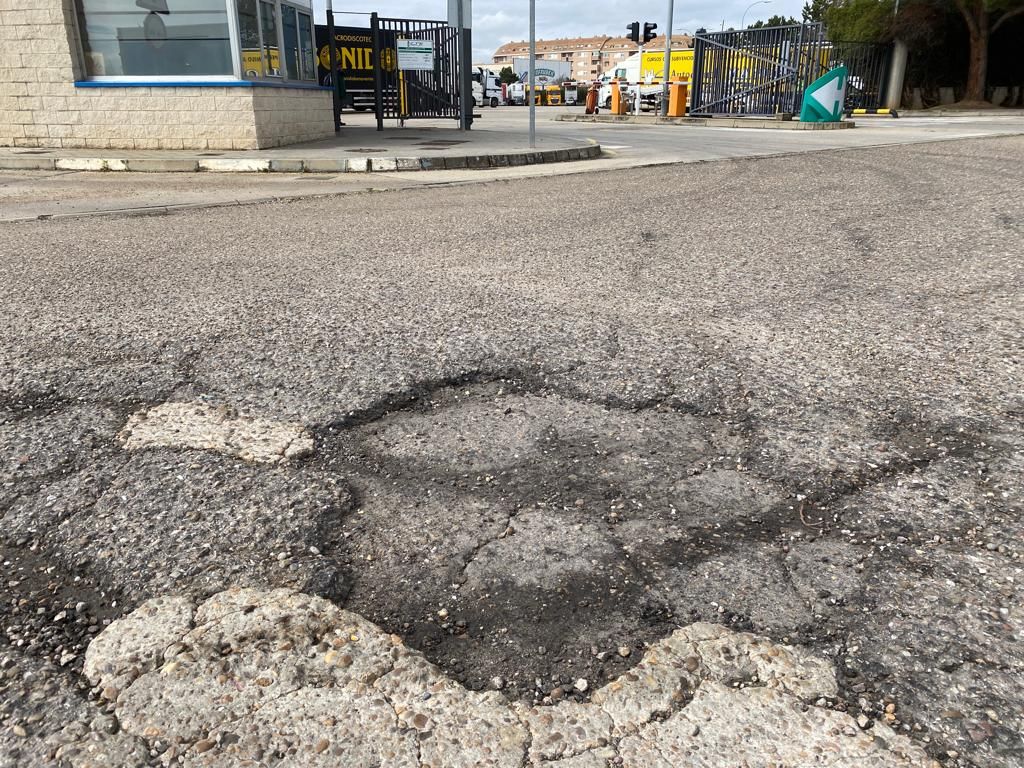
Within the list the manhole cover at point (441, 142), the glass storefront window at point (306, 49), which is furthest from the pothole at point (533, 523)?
the glass storefront window at point (306, 49)

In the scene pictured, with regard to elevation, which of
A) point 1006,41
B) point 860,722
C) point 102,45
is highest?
point 1006,41

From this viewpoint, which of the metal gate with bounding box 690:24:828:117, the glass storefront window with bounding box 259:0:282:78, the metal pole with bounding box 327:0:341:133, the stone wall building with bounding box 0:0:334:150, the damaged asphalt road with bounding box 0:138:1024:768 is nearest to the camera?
the damaged asphalt road with bounding box 0:138:1024:768

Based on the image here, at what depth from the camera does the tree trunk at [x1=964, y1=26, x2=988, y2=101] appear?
35.4 metres

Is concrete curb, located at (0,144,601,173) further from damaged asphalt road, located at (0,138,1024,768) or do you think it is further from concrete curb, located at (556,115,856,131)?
concrete curb, located at (556,115,856,131)

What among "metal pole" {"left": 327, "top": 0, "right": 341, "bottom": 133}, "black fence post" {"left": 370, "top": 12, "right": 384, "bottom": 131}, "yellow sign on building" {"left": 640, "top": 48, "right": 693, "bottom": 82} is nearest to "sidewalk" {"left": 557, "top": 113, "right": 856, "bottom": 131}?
"black fence post" {"left": 370, "top": 12, "right": 384, "bottom": 131}

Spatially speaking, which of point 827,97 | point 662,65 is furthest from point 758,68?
point 662,65

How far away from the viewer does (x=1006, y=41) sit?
126 feet

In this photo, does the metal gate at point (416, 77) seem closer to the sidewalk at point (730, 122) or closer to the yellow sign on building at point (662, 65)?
the sidewalk at point (730, 122)

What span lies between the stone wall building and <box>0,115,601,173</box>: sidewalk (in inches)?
13.3

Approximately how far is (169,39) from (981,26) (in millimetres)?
36841

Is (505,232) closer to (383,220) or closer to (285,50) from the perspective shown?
(383,220)

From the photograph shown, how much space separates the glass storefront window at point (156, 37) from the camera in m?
11.9

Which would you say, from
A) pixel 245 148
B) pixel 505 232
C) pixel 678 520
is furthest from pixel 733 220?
pixel 245 148

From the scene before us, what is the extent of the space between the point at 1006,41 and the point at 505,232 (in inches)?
1726
